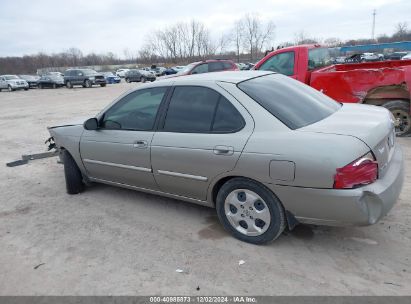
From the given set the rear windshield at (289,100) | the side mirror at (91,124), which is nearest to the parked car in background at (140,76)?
the side mirror at (91,124)

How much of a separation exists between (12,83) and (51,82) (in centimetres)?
378

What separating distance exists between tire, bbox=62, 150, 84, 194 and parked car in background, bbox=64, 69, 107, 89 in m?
27.3

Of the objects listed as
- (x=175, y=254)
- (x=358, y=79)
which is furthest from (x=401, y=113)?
(x=175, y=254)

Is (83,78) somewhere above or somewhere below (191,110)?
above

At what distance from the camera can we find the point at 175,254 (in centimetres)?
321

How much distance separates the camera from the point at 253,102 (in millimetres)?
3156

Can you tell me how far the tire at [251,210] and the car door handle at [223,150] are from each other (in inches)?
10.6

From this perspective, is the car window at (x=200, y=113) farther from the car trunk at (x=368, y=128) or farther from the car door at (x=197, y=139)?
the car trunk at (x=368, y=128)

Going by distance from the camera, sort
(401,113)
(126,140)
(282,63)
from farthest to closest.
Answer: (282,63)
(401,113)
(126,140)

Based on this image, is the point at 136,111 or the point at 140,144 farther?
the point at 136,111

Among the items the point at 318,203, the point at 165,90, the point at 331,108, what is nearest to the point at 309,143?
the point at 318,203

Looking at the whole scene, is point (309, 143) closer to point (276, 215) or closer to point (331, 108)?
point (276, 215)

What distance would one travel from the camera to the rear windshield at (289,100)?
122 inches

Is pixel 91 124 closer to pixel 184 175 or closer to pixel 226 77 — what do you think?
pixel 184 175
